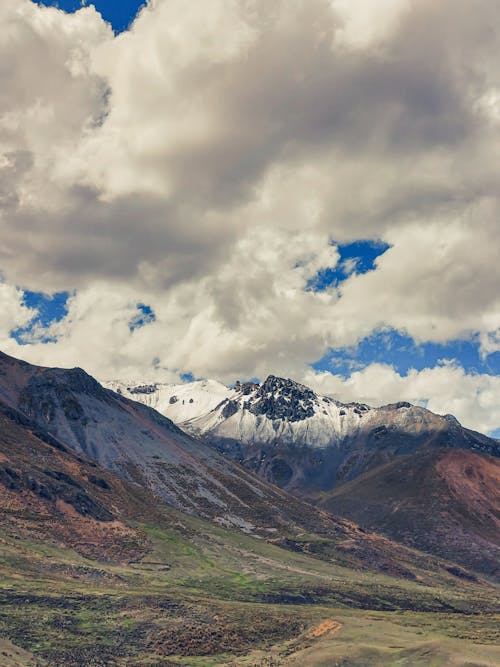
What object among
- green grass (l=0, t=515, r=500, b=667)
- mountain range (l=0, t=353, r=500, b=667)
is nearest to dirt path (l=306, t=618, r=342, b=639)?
mountain range (l=0, t=353, r=500, b=667)

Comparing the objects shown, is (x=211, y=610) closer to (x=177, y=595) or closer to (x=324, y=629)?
(x=177, y=595)

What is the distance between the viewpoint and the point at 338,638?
4013 inches

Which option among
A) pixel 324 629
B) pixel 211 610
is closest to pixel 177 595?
pixel 211 610

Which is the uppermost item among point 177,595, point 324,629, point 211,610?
point 324,629

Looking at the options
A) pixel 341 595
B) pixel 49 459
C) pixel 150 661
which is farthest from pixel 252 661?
pixel 49 459

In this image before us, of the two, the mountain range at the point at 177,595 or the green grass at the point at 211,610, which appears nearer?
the green grass at the point at 211,610

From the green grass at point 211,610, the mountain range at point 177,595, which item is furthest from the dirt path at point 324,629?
the green grass at point 211,610

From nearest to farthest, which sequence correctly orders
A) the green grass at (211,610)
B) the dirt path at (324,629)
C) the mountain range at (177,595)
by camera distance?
the green grass at (211,610) → the mountain range at (177,595) → the dirt path at (324,629)

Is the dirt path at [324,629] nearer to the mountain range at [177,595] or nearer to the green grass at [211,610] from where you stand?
the mountain range at [177,595]

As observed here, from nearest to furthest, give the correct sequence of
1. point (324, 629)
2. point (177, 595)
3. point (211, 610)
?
1. point (324, 629)
2. point (211, 610)
3. point (177, 595)

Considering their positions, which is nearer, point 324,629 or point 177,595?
point 324,629

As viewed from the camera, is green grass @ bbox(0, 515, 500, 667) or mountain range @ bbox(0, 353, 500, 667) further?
mountain range @ bbox(0, 353, 500, 667)

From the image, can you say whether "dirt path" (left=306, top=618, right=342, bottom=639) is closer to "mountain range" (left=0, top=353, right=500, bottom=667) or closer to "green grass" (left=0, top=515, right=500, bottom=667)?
"mountain range" (left=0, top=353, right=500, bottom=667)

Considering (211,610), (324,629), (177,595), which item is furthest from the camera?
(177,595)
